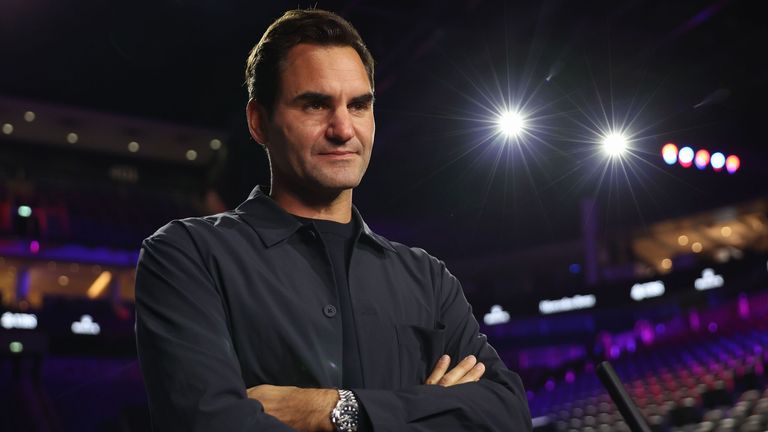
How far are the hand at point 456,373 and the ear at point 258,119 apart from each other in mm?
568

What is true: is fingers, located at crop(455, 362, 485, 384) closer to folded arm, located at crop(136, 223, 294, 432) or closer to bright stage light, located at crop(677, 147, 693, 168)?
folded arm, located at crop(136, 223, 294, 432)

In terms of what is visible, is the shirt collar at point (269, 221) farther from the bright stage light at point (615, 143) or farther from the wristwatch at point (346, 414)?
the bright stage light at point (615, 143)

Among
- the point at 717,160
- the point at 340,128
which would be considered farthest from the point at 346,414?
the point at 717,160

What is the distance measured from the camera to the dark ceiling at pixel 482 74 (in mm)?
7684

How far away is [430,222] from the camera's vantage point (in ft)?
44.4

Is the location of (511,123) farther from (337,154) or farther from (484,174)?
(337,154)

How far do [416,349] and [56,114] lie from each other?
52.6 feet

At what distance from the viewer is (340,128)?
138 centimetres

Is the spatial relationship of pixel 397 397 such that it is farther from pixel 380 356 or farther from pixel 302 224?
pixel 302 224

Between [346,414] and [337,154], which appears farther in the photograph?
[337,154]

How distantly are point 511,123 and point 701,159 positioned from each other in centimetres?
218

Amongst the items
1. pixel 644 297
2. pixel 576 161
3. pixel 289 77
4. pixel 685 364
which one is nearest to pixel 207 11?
pixel 576 161

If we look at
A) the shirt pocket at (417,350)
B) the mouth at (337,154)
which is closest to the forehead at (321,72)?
the mouth at (337,154)

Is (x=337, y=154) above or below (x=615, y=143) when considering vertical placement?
below
